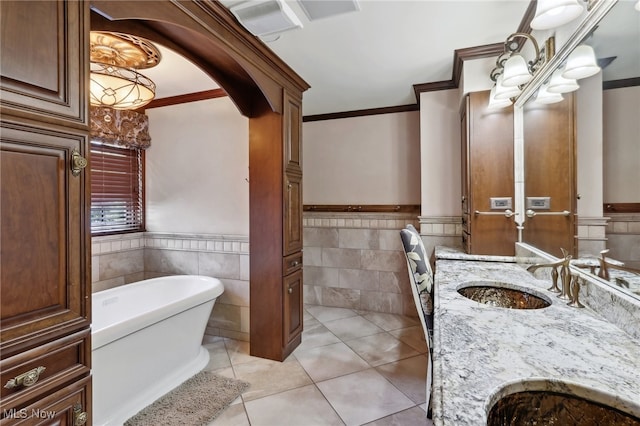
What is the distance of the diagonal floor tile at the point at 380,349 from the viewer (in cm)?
245

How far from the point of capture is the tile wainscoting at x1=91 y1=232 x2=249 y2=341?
2766 mm

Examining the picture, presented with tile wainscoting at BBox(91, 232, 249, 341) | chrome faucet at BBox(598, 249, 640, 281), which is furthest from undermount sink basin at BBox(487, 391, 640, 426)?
tile wainscoting at BBox(91, 232, 249, 341)

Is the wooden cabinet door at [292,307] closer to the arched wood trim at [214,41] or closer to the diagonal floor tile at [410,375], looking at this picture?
the diagonal floor tile at [410,375]

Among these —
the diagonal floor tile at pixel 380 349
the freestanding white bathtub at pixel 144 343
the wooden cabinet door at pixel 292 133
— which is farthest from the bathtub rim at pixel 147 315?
the diagonal floor tile at pixel 380 349

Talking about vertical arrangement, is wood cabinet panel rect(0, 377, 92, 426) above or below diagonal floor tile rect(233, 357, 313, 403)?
above

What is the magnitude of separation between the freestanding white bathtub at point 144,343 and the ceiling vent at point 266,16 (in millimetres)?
1871

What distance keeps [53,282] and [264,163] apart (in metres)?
1.73

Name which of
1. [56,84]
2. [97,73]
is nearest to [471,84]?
[56,84]

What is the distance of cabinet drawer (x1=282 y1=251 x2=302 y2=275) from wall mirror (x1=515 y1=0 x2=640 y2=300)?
1843 millimetres

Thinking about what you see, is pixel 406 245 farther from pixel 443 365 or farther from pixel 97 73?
pixel 97 73

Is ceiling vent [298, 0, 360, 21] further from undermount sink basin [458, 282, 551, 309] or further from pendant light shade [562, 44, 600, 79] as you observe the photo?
undermount sink basin [458, 282, 551, 309]

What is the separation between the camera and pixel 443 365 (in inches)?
27.8

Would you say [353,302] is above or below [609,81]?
below

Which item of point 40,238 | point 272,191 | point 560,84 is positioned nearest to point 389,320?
point 272,191
